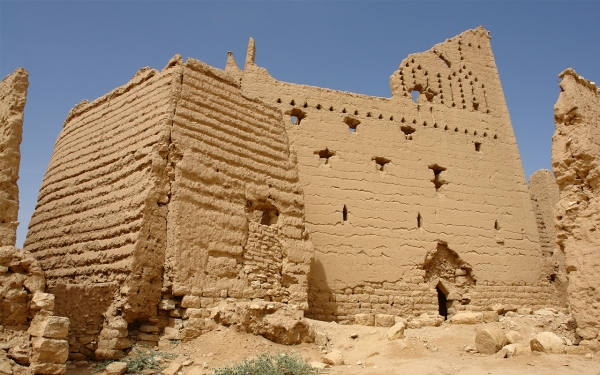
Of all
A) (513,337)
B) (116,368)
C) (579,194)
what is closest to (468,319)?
(513,337)

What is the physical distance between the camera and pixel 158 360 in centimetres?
554

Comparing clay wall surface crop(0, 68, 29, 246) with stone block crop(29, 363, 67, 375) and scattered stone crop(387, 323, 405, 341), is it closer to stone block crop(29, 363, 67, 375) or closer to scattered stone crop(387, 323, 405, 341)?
stone block crop(29, 363, 67, 375)

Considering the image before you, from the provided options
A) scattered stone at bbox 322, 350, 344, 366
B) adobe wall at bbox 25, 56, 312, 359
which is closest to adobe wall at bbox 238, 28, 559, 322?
adobe wall at bbox 25, 56, 312, 359

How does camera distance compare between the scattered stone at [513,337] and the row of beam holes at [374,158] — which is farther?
the row of beam holes at [374,158]

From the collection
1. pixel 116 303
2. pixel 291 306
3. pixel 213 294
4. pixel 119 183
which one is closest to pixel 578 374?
pixel 291 306

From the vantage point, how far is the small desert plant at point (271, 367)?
5121 millimetres

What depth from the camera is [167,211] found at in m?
6.47

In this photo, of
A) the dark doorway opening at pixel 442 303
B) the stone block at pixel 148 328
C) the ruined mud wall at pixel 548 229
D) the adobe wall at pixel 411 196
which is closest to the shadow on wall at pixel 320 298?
the adobe wall at pixel 411 196

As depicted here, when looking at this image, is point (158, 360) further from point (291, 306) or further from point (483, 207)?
point (483, 207)

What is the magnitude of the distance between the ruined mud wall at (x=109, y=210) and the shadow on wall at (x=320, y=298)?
4080 mm

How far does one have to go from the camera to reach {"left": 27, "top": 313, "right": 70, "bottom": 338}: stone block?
4.61 m

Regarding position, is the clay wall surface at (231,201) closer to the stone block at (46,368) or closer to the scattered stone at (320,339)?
the scattered stone at (320,339)

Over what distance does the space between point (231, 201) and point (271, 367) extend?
9.08 ft

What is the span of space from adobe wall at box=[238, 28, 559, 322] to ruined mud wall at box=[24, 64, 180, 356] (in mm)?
4036
